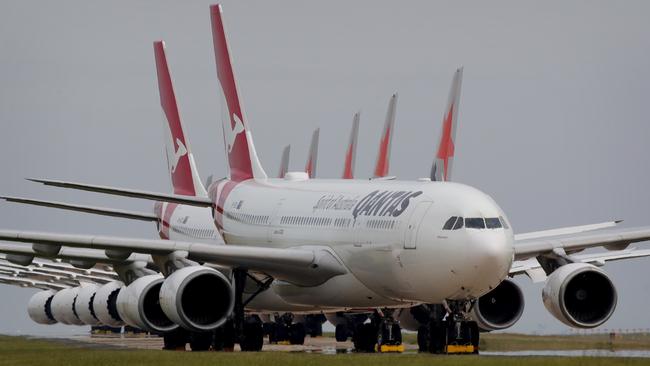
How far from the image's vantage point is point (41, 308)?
91188 millimetres

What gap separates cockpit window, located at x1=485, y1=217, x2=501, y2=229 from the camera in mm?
37019

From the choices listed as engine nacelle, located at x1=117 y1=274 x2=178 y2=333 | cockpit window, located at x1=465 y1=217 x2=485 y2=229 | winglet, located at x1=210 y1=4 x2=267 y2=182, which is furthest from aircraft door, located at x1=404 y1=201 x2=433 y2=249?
winglet, located at x1=210 y1=4 x2=267 y2=182

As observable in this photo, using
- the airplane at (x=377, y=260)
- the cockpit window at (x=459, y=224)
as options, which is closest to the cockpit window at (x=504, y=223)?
the airplane at (x=377, y=260)

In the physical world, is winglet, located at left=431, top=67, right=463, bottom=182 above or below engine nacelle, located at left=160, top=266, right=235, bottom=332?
above

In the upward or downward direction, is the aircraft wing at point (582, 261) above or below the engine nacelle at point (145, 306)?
above

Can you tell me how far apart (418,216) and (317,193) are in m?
8.44

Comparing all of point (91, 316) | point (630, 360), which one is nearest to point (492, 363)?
point (630, 360)

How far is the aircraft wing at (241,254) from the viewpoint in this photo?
135 feet

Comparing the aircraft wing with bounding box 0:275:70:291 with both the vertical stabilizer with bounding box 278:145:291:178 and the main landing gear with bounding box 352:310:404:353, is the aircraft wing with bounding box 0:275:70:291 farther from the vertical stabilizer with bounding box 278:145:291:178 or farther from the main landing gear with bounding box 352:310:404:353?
the main landing gear with bounding box 352:310:404:353

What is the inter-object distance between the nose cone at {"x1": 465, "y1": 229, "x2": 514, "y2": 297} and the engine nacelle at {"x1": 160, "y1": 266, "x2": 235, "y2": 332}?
6.67 meters

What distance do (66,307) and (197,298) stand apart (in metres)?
36.5

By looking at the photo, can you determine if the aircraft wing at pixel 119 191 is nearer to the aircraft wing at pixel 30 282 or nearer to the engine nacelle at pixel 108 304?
the engine nacelle at pixel 108 304

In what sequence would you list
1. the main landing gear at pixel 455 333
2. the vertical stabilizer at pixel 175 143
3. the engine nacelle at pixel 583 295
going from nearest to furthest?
1. the main landing gear at pixel 455 333
2. the engine nacelle at pixel 583 295
3. the vertical stabilizer at pixel 175 143

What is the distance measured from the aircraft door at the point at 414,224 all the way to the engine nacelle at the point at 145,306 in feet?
23.1
